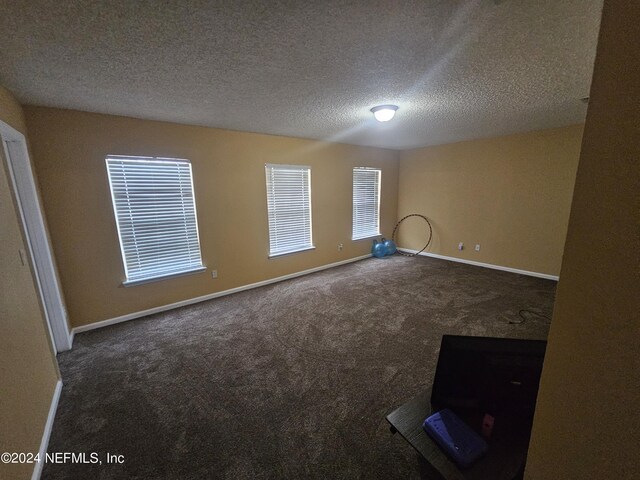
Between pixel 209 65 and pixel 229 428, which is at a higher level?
pixel 209 65

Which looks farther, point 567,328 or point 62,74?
point 62,74

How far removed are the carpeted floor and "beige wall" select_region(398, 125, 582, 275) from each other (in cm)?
89

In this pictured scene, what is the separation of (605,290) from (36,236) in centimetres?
362

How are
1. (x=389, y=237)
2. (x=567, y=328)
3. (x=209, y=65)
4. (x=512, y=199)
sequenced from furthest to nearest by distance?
(x=389, y=237) → (x=512, y=199) → (x=209, y=65) → (x=567, y=328)

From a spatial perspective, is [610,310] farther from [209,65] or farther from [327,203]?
[327,203]

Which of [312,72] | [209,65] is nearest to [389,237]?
[312,72]

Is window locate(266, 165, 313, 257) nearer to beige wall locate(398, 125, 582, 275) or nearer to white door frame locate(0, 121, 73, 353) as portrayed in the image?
white door frame locate(0, 121, 73, 353)

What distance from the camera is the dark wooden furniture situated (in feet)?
3.17

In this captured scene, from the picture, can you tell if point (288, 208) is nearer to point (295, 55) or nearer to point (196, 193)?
point (196, 193)

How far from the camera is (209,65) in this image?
67.9 inches

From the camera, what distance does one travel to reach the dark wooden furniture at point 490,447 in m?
0.97

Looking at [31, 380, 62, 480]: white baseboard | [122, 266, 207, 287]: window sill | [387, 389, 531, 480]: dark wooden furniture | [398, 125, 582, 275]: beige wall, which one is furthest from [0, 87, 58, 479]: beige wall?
[398, 125, 582, 275]: beige wall

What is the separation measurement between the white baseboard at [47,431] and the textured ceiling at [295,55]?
2.30 m

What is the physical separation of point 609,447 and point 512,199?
4.87 metres
